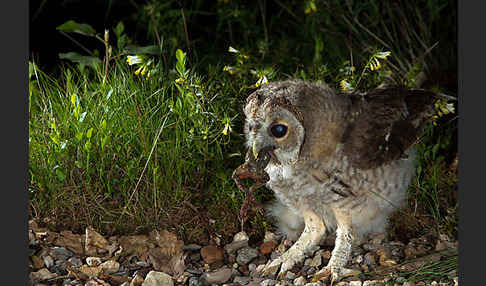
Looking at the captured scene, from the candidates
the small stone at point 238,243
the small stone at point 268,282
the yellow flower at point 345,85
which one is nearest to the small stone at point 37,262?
the small stone at point 238,243

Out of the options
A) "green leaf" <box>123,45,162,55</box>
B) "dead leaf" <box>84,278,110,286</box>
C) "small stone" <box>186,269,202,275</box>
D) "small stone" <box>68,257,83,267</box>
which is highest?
"green leaf" <box>123,45,162,55</box>

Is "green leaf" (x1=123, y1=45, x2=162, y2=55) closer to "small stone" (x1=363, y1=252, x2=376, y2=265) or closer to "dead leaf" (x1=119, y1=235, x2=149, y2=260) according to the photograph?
"dead leaf" (x1=119, y1=235, x2=149, y2=260)

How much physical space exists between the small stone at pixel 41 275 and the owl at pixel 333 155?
812mm

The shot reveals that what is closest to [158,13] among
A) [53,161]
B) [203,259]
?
[53,161]

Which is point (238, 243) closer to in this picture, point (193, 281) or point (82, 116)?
point (193, 281)

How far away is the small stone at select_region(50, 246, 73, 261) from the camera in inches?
91.1

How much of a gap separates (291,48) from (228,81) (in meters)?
1.15

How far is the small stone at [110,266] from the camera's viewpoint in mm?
2299

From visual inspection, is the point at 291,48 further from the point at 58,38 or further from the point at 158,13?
the point at 58,38

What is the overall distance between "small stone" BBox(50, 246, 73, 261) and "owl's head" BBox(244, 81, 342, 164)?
33.4 inches

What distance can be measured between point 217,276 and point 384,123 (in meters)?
0.88

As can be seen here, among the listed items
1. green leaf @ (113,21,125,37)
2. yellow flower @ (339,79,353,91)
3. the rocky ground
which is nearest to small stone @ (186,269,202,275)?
the rocky ground

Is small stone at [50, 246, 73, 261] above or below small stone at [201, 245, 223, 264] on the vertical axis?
above

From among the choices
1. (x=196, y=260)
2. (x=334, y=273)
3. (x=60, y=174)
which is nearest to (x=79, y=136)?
(x=60, y=174)
